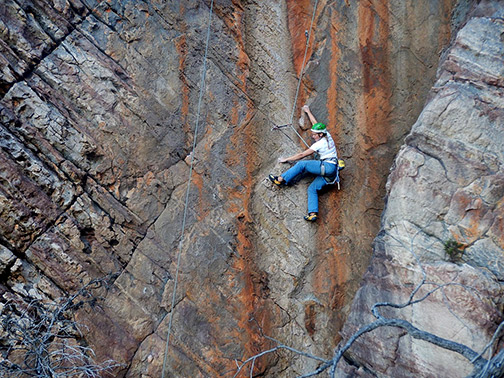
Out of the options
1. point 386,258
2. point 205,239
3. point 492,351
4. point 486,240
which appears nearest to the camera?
point 492,351

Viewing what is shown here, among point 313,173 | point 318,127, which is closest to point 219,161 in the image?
point 313,173

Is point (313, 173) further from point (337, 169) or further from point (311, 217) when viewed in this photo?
point (311, 217)

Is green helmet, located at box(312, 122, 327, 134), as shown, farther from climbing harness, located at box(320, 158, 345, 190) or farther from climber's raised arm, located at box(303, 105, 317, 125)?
climbing harness, located at box(320, 158, 345, 190)

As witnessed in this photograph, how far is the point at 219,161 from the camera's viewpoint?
683cm

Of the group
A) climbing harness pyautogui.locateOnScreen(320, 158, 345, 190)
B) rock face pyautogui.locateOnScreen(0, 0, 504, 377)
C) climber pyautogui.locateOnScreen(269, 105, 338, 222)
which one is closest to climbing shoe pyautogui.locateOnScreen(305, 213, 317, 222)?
climber pyautogui.locateOnScreen(269, 105, 338, 222)

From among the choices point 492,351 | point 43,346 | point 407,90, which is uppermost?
point 43,346

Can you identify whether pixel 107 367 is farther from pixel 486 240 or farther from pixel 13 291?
pixel 486 240

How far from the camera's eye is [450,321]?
18.1ft

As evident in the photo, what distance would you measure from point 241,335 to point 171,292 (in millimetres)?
1115

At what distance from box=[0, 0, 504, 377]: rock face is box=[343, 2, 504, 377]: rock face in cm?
3

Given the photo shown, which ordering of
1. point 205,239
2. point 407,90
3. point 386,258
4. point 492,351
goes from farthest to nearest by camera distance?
point 407,90, point 205,239, point 386,258, point 492,351

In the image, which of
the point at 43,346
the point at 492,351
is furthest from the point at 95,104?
the point at 492,351

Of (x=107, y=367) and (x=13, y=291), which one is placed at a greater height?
(x=13, y=291)

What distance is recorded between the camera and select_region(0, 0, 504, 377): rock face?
19.4ft
